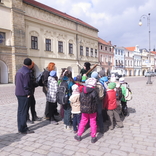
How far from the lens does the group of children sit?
12.3ft

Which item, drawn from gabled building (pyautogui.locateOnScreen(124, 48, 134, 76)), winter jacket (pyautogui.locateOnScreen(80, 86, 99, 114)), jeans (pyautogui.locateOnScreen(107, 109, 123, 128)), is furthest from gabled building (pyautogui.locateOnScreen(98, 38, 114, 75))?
winter jacket (pyautogui.locateOnScreen(80, 86, 99, 114))

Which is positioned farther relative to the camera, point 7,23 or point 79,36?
point 79,36

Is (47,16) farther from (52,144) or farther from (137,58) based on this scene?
(137,58)

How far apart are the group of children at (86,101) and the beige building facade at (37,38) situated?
1795 centimetres

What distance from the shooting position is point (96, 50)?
A: 3847 cm

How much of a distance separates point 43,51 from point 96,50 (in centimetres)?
1587

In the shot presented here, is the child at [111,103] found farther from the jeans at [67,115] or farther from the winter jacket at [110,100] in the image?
the jeans at [67,115]

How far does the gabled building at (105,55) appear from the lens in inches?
1676

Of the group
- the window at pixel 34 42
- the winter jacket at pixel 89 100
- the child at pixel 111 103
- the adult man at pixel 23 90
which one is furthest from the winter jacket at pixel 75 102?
the window at pixel 34 42

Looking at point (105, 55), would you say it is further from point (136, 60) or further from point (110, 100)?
point (110, 100)

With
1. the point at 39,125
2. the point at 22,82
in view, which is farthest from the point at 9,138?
the point at 22,82

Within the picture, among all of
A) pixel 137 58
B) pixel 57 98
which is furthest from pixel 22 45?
pixel 137 58

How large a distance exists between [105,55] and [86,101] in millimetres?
42429

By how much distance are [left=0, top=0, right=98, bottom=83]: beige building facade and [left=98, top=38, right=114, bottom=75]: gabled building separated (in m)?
7.87
